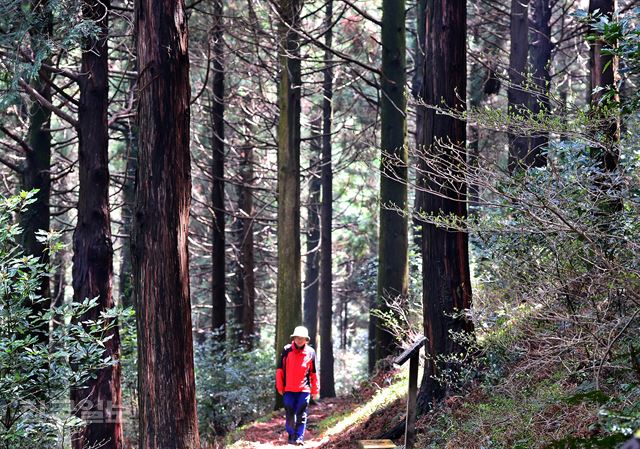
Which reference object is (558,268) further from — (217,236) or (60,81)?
(60,81)

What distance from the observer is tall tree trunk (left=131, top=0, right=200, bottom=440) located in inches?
294

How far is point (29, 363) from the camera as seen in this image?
7.81 meters

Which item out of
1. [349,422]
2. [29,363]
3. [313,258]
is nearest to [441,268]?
[349,422]

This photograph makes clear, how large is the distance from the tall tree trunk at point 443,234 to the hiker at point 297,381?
3.05 metres

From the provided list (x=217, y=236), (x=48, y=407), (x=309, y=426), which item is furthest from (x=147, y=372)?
(x=217, y=236)

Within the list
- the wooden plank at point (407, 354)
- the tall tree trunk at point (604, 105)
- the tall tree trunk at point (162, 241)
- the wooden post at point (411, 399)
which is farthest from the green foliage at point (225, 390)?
the tall tree trunk at point (604, 105)

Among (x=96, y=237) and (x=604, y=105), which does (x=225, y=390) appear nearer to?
(x=96, y=237)

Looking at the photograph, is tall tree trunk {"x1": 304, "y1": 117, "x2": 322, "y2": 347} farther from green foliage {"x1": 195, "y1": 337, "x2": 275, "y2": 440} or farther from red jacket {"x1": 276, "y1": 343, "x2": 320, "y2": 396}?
red jacket {"x1": 276, "y1": 343, "x2": 320, "y2": 396}

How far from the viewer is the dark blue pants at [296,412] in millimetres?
11893

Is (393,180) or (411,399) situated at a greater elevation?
(393,180)

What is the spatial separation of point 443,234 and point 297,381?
13.6 ft

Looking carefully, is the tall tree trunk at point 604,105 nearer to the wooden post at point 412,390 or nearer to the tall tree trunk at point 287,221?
the wooden post at point 412,390

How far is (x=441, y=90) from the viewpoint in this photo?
29.8ft

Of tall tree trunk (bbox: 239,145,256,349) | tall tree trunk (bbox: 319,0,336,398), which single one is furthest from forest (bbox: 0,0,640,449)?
tall tree trunk (bbox: 319,0,336,398)
